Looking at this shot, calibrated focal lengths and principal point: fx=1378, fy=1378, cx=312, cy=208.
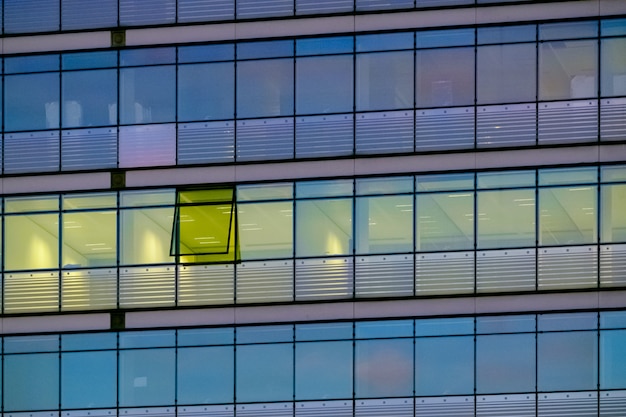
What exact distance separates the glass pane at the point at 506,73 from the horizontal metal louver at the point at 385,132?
6.28ft

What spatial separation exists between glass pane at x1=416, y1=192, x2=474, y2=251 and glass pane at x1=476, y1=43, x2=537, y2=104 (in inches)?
99.5

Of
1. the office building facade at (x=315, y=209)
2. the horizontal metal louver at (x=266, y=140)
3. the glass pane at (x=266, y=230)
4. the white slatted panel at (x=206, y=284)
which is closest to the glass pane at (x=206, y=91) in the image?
the office building facade at (x=315, y=209)

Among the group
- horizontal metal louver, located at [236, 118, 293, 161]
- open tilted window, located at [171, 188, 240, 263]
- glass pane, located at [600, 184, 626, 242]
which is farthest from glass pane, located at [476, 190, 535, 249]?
open tilted window, located at [171, 188, 240, 263]

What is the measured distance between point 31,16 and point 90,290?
7.23m

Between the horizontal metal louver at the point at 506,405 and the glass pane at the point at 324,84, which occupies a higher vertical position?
the glass pane at the point at 324,84

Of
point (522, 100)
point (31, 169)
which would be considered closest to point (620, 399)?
point (522, 100)

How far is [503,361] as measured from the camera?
1302 inches

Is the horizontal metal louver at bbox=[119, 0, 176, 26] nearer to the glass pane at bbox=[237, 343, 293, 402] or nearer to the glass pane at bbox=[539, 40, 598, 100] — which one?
the glass pane at bbox=[237, 343, 293, 402]

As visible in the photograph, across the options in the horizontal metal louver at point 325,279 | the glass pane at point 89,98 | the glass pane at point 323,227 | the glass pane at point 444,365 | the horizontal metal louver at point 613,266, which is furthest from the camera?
the glass pane at point 89,98

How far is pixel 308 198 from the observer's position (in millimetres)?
33938

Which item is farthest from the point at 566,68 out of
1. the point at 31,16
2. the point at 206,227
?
the point at 31,16

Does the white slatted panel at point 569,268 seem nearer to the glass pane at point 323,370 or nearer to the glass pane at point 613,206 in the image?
the glass pane at point 613,206

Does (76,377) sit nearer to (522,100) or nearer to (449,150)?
(449,150)

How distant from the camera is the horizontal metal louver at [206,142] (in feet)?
112
